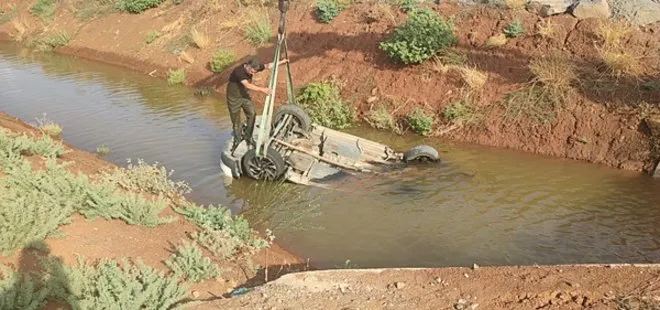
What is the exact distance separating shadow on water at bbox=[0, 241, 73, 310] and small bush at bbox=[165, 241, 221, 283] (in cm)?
110

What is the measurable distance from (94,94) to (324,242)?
1239 centimetres

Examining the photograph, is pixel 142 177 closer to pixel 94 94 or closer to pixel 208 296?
pixel 208 296

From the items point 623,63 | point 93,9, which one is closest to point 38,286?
point 623,63

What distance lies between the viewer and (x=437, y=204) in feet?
29.2

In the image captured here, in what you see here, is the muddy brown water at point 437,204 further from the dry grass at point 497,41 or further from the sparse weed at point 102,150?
the dry grass at point 497,41

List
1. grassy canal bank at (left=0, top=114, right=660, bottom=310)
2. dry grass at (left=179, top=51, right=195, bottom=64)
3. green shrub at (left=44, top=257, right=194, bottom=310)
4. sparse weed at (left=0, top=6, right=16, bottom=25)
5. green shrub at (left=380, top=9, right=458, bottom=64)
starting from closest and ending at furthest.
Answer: green shrub at (left=44, top=257, right=194, bottom=310) → grassy canal bank at (left=0, top=114, right=660, bottom=310) → green shrub at (left=380, top=9, right=458, bottom=64) → dry grass at (left=179, top=51, right=195, bottom=64) → sparse weed at (left=0, top=6, right=16, bottom=25)

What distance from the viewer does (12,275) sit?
5.09 metres

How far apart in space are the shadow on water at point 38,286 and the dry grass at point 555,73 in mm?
10029

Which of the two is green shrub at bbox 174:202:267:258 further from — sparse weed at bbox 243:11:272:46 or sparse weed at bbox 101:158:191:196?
sparse weed at bbox 243:11:272:46

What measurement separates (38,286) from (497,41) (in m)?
11.4

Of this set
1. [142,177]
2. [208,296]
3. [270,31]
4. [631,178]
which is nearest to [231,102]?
[142,177]

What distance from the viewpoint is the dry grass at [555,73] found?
38.9ft

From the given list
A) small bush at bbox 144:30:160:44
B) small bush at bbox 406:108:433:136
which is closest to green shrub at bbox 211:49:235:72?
small bush at bbox 144:30:160:44

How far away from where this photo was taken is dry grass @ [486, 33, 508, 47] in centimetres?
1351
